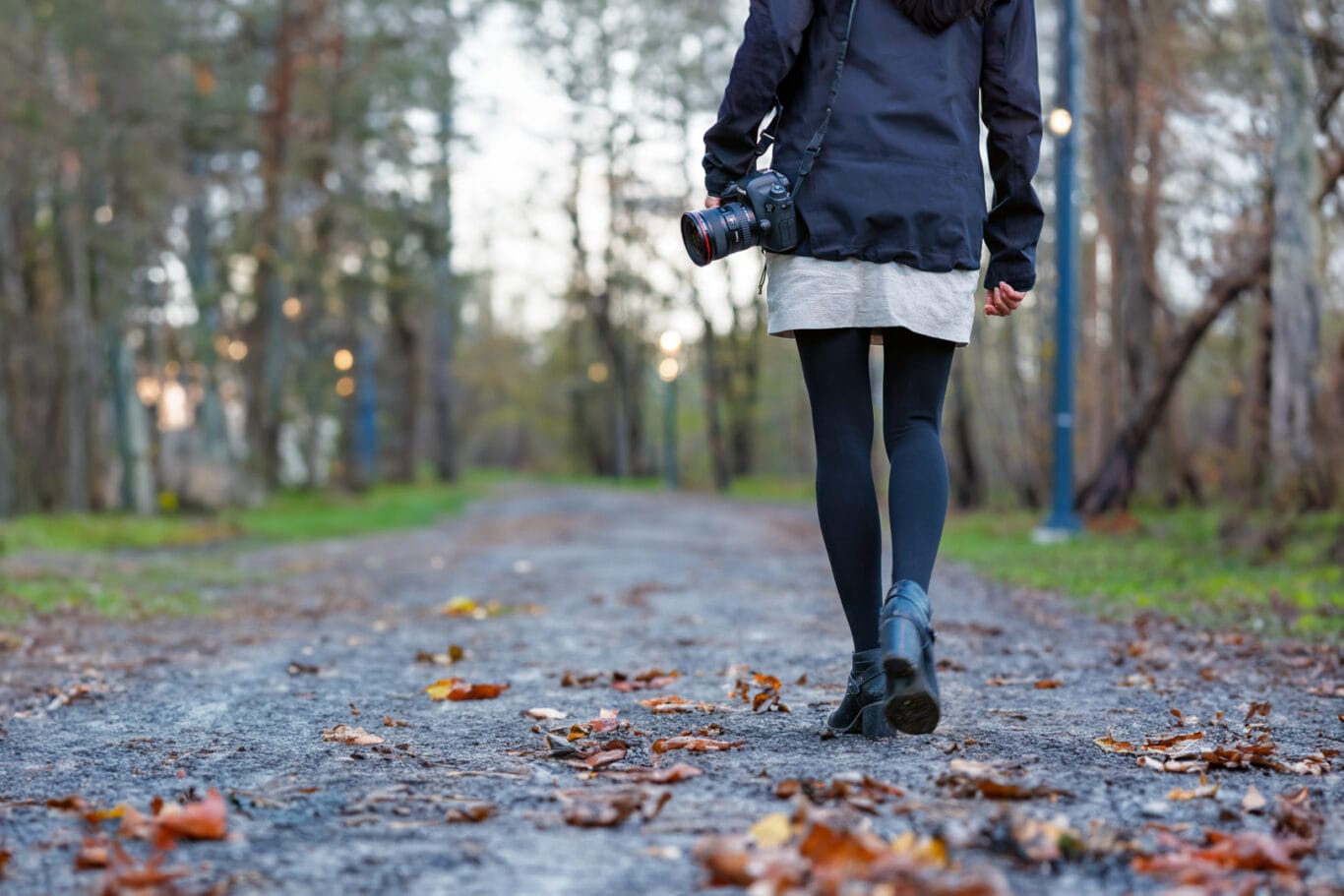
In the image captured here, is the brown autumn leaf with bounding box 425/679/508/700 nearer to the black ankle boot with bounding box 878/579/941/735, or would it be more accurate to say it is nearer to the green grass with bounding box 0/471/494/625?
the black ankle boot with bounding box 878/579/941/735

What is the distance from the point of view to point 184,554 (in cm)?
1254

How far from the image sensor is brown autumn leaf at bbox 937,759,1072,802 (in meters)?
2.45

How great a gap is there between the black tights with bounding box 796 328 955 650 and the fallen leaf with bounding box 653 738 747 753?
420mm

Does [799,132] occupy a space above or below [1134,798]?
above

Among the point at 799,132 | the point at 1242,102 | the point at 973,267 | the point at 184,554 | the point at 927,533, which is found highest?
the point at 1242,102

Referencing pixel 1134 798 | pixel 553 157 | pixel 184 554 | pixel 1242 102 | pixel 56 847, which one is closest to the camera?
pixel 56 847

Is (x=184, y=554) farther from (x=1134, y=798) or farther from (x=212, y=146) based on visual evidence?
(x=1134, y=798)

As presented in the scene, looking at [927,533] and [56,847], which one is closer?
[56,847]

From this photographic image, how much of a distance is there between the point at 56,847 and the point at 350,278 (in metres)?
23.2

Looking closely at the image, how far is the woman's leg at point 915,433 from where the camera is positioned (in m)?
3.14

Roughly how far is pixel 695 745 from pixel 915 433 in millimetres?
949

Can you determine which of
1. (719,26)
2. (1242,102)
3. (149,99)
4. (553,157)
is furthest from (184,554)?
(553,157)

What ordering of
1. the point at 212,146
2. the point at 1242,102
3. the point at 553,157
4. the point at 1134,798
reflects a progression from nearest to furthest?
the point at 1134,798, the point at 1242,102, the point at 212,146, the point at 553,157

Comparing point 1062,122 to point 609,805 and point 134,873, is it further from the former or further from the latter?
point 134,873
